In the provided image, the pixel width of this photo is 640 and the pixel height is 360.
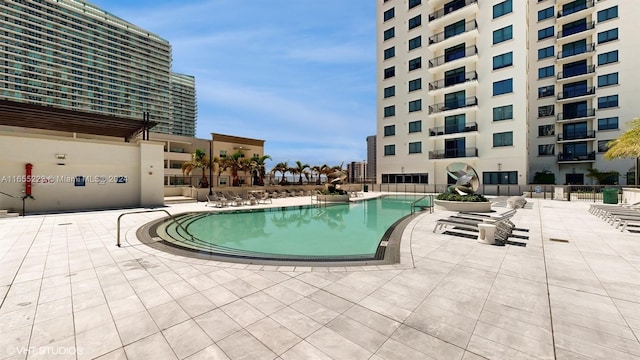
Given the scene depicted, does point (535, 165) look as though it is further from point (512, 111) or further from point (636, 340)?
point (636, 340)

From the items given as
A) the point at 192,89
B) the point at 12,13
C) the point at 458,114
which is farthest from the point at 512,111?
the point at 192,89

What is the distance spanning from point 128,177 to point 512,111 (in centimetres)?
3704

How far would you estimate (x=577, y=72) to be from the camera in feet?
104

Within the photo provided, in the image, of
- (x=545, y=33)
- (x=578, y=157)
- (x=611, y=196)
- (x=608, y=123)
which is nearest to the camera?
(x=611, y=196)

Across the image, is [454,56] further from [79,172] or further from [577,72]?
[79,172]

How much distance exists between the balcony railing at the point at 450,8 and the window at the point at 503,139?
1649cm

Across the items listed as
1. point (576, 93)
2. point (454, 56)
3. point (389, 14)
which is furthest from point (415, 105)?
point (576, 93)

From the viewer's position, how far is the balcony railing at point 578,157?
2955cm

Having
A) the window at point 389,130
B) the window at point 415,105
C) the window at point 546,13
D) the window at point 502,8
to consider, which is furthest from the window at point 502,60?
the window at point 389,130

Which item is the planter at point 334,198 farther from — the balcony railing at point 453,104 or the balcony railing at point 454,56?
the balcony railing at point 454,56

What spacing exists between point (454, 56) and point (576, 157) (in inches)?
750

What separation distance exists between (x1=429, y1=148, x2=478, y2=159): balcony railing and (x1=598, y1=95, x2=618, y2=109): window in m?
15.1

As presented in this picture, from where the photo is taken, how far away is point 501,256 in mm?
6344

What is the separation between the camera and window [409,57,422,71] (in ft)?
115
